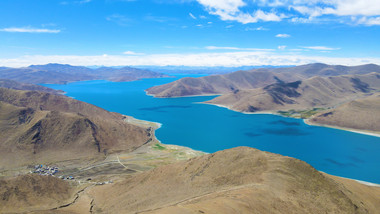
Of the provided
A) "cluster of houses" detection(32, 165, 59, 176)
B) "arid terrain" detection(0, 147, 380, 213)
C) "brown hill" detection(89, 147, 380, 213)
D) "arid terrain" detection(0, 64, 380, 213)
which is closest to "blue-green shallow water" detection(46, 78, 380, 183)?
"arid terrain" detection(0, 64, 380, 213)

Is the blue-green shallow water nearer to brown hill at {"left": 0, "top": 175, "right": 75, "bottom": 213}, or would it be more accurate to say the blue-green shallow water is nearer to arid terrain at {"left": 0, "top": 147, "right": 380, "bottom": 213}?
arid terrain at {"left": 0, "top": 147, "right": 380, "bottom": 213}

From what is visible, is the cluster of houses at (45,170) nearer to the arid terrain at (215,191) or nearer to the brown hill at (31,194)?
A: the arid terrain at (215,191)

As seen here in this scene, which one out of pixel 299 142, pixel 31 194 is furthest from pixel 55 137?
pixel 299 142

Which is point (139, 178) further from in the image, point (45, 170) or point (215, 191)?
point (45, 170)

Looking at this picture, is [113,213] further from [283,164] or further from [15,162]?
[15,162]

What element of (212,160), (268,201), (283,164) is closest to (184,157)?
(212,160)

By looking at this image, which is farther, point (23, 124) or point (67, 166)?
point (23, 124)
